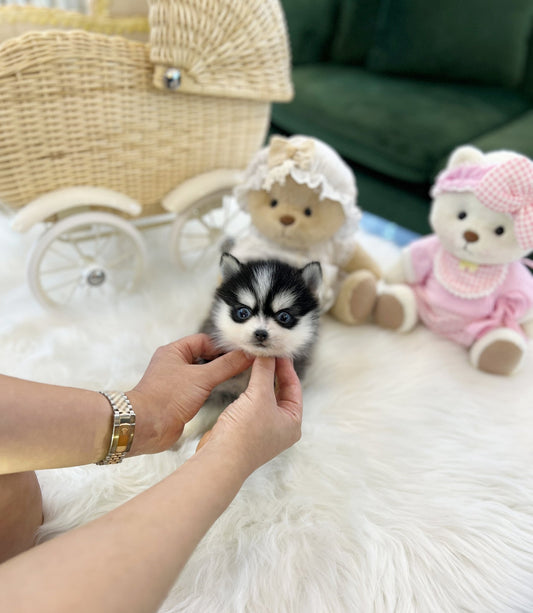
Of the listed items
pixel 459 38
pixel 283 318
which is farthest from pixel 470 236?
pixel 459 38

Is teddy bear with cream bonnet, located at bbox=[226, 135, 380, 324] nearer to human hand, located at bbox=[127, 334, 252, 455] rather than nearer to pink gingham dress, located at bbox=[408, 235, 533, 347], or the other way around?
pink gingham dress, located at bbox=[408, 235, 533, 347]

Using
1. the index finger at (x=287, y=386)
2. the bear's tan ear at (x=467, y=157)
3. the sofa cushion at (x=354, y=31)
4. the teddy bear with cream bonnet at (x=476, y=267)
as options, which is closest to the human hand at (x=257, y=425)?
the index finger at (x=287, y=386)

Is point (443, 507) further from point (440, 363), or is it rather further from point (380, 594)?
point (440, 363)

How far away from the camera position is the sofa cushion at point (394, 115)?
1.58 metres

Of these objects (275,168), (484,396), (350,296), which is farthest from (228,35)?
(484,396)

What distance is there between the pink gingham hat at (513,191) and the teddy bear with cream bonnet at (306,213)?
0.29 metres

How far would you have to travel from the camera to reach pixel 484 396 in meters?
1.09

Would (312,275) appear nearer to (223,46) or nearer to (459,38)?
(223,46)

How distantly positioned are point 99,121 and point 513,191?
931mm

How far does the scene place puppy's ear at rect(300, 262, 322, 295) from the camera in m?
0.90

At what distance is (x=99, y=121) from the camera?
1.06 m

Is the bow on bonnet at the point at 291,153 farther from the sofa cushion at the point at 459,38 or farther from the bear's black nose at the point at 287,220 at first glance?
the sofa cushion at the point at 459,38

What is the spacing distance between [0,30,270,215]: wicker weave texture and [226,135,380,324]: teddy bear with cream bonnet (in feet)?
0.57

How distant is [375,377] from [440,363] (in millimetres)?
181
